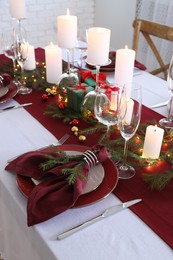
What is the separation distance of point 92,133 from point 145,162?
21 centimetres

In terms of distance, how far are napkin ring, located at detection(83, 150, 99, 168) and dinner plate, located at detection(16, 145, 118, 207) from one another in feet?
0.08

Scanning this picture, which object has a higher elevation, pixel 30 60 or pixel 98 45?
pixel 98 45

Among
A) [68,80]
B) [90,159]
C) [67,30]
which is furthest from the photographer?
[68,80]

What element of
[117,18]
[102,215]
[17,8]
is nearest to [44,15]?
[117,18]

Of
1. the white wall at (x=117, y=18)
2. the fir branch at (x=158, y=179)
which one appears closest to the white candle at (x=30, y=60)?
the fir branch at (x=158, y=179)

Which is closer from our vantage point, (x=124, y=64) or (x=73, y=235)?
(x=73, y=235)

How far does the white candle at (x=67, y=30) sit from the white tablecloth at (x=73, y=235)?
17.6 inches

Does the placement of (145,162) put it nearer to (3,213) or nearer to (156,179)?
(156,179)

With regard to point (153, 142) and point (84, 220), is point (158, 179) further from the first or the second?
point (84, 220)

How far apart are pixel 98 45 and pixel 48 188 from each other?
53 cm

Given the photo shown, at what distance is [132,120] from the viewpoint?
79cm

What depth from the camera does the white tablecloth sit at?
599mm

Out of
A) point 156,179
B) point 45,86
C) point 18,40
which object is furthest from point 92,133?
point 18,40

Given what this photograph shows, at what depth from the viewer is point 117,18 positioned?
314 cm
